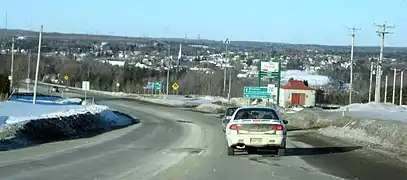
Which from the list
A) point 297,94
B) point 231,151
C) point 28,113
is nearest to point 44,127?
point 28,113

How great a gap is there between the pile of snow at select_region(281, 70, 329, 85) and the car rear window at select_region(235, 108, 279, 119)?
120 m

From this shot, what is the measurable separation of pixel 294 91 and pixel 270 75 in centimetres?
3894

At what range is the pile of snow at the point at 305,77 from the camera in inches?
5630

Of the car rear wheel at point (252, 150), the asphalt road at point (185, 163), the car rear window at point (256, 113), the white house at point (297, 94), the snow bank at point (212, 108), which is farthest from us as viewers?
the white house at point (297, 94)

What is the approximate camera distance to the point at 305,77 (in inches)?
6024

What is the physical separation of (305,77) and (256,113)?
13338cm

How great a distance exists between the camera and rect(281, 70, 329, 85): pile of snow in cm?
14300

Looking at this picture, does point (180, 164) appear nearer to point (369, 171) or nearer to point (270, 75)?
point (369, 171)

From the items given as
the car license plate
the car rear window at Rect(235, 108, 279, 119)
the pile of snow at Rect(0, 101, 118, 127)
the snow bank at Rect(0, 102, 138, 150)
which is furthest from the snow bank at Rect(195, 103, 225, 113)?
the car license plate

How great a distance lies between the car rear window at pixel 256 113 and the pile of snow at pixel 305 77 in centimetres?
11995

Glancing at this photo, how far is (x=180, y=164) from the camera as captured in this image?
685 inches

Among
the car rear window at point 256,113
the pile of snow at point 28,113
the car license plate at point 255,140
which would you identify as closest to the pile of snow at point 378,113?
the pile of snow at point 28,113

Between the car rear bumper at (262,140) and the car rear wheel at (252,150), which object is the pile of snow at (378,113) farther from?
the car rear bumper at (262,140)

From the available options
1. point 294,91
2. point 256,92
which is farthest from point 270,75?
point 294,91
